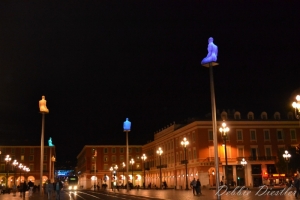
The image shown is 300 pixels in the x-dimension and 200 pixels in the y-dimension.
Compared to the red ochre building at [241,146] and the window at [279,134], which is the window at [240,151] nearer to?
the red ochre building at [241,146]

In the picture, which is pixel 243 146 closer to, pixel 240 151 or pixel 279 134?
pixel 240 151

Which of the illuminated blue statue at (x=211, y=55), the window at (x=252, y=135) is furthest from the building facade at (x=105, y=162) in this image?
the illuminated blue statue at (x=211, y=55)

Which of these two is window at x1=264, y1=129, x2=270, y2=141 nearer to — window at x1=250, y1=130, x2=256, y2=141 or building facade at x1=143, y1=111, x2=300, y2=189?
building facade at x1=143, y1=111, x2=300, y2=189

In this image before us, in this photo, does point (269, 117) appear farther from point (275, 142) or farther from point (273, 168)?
point (273, 168)

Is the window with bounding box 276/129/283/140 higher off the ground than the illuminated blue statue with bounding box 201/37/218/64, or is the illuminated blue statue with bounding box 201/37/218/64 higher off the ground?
the illuminated blue statue with bounding box 201/37/218/64

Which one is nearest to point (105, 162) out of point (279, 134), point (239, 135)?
point (239, 135)

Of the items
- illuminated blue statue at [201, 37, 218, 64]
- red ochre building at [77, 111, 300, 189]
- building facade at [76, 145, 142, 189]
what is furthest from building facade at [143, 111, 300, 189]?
illuminated blue statue at [201, 37, 218, 64]

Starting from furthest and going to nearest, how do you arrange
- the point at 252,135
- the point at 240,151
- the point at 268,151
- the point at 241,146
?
the point at 252,135, the point at 268,151, the point at 241,146, the point at 240,151

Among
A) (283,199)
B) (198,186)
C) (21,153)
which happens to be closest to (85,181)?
(21,153)

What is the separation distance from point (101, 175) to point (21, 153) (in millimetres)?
25986

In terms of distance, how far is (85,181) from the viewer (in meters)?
117

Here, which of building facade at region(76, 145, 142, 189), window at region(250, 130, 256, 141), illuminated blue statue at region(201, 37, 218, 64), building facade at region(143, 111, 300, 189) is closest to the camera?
illuminated blue statue at region(201, 37, 218, 64)

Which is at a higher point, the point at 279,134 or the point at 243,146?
the point at 279,134

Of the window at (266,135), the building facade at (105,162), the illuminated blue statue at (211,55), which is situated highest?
the illuminated blue statue at (211,55)
